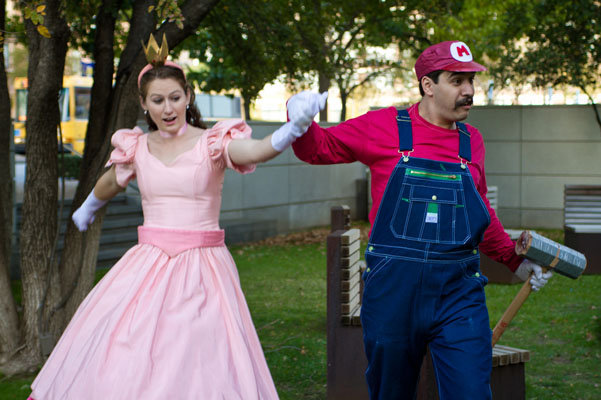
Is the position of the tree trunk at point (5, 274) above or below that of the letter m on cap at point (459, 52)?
below

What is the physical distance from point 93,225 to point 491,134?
10679 millimetres

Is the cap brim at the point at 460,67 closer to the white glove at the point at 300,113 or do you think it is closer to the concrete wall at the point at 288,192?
the white glove at the point at 300,113

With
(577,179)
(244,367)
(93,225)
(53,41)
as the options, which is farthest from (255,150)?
(577,179)

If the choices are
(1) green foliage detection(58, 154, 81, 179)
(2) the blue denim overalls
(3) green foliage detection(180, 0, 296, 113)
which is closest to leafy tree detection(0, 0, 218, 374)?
(3) green foliage detection(180, 0, 296, 113)

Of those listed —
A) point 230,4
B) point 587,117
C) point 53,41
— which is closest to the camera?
point 53,41

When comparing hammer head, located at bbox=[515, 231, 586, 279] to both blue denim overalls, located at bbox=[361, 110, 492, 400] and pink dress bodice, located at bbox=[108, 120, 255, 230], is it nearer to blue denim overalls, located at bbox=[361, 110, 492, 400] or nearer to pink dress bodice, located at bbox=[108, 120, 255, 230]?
blue denim overalls, located at bbox=[361, 110, 492, 400]

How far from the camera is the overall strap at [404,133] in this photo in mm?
3521

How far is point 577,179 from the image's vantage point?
601 inches

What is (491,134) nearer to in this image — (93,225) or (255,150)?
(93,225)

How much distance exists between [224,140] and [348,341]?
66.6 inches

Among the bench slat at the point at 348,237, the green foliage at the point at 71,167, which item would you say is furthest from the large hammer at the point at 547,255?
the green foliage at the point at 71,167

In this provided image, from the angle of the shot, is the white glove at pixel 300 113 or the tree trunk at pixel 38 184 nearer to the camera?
the white glove at pixel 300 113

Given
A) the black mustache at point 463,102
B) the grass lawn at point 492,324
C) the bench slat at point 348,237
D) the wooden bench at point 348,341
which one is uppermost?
the black mustache at point 463,102

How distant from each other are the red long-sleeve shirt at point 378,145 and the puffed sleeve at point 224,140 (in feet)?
1.12
